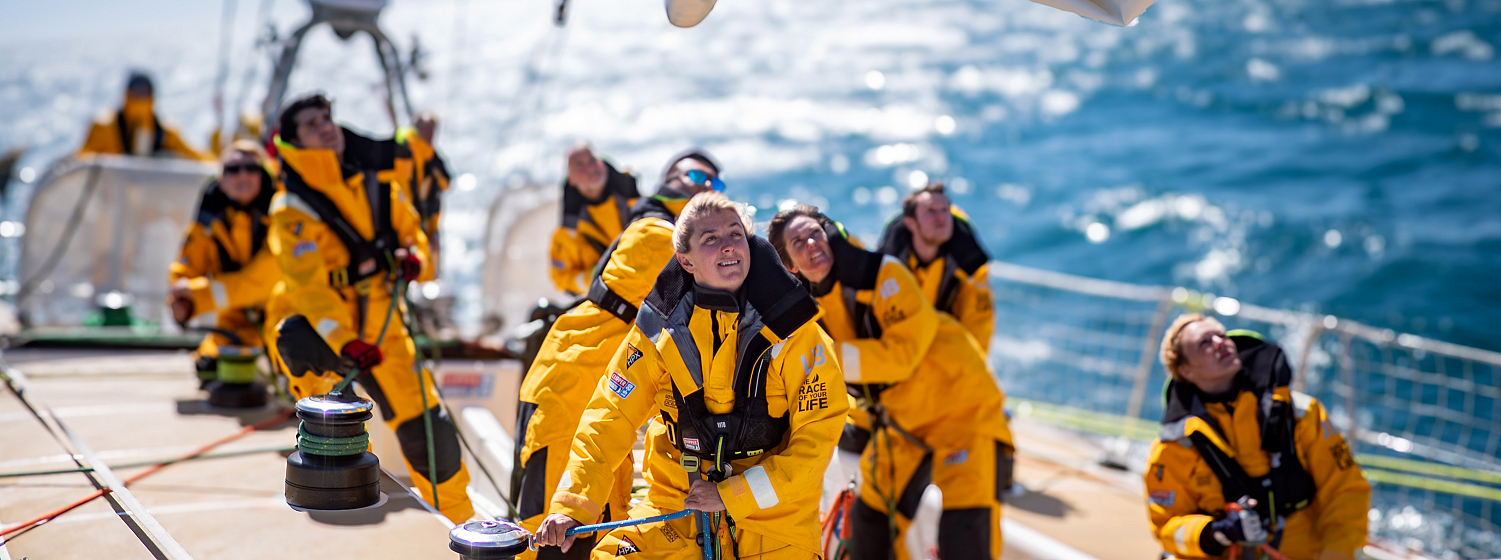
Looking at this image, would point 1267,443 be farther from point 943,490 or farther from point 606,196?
point 606,196

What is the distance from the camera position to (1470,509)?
286 inches

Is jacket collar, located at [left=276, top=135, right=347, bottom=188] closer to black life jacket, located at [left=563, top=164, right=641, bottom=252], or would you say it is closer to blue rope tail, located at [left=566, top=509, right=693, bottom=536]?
black life jacket, located at [left=563, top=164, right=641, bottom=252]

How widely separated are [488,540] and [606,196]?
7.67 feet

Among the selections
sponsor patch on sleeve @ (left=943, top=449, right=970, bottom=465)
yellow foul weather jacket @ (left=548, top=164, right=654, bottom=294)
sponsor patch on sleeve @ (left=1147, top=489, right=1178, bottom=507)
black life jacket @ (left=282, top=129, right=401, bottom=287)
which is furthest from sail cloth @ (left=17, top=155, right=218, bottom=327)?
sponsor patch on sleeve @ (left=1147, top=489, right=1178, bottom=507)

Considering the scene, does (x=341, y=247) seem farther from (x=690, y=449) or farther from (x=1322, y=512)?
(x=1322, y=512)

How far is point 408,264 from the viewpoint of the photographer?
4.04 metres

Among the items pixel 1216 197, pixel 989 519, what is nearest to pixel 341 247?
pixel 989 519

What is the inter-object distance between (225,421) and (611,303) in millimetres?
2852

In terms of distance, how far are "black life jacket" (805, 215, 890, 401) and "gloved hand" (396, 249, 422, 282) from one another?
1.68 metres

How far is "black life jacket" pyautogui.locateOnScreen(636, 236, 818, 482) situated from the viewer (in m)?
2.26

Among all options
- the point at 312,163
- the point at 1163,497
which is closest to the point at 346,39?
the point at 312,163

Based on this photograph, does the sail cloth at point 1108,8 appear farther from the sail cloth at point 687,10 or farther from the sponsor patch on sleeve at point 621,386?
the sponsor patch on sleeve at point 621,386

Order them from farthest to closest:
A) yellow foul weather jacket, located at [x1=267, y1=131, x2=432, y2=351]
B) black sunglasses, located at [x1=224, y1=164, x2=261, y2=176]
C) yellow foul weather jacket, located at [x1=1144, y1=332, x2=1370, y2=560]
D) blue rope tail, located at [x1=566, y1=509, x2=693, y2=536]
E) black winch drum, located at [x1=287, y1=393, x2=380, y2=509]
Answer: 1. black sunglasses, located at [x1=224, y1=164, x2=261, y2=176]
2. yellow foul weather jacket, located at [x1=267, y1=131, x2=432, y2=351]
3. yellow foul weather jacket, located at [x1=1144, y1=332, x2=1370, y2=560]
4. black winch drum, located at [x1=287, y1=393, x2=380, y2=509]
5. blue rope tail, located at [x1=566, y1=509, x2=693, y2=536]

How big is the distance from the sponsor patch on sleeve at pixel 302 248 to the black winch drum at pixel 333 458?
1390 millimetres
